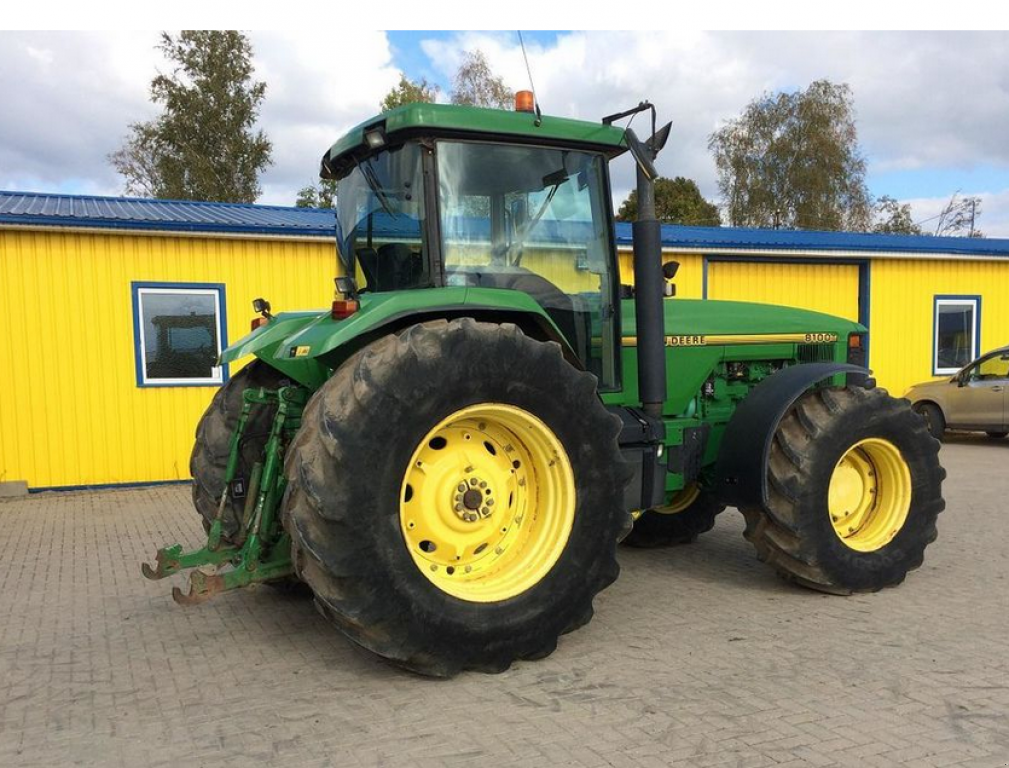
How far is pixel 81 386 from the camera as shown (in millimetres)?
9758

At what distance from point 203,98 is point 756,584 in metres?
30.4

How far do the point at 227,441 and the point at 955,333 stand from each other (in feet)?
46.6

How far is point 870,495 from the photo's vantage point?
17.9 ft

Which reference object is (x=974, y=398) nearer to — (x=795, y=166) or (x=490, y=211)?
(x=490, y=211)

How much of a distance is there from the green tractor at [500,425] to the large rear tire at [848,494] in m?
0.01

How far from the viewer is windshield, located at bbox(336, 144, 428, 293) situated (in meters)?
4.32

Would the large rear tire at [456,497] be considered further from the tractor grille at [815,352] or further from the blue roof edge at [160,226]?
the blue roof edge at [160,226]

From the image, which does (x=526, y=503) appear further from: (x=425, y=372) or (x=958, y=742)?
(x=958, y=742)

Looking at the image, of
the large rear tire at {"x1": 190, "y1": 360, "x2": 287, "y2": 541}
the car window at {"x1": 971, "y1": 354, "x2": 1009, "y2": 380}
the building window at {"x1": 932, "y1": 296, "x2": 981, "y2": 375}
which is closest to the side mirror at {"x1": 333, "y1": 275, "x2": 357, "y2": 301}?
the large rear tire at {"x1": 190, "y1": 360, "x2": 287, "y2": 541}

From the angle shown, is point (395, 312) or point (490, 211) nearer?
point (395, 312)

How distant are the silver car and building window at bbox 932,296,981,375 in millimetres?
1849

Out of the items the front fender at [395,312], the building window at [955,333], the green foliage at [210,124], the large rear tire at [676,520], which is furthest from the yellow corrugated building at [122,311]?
the green foliage at [210,124]

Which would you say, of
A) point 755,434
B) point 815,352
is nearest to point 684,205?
point 815,352

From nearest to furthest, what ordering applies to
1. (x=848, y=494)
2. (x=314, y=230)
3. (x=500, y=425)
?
(x=500, y=425) < (x=848, y=494) < (x=314, y=230)
